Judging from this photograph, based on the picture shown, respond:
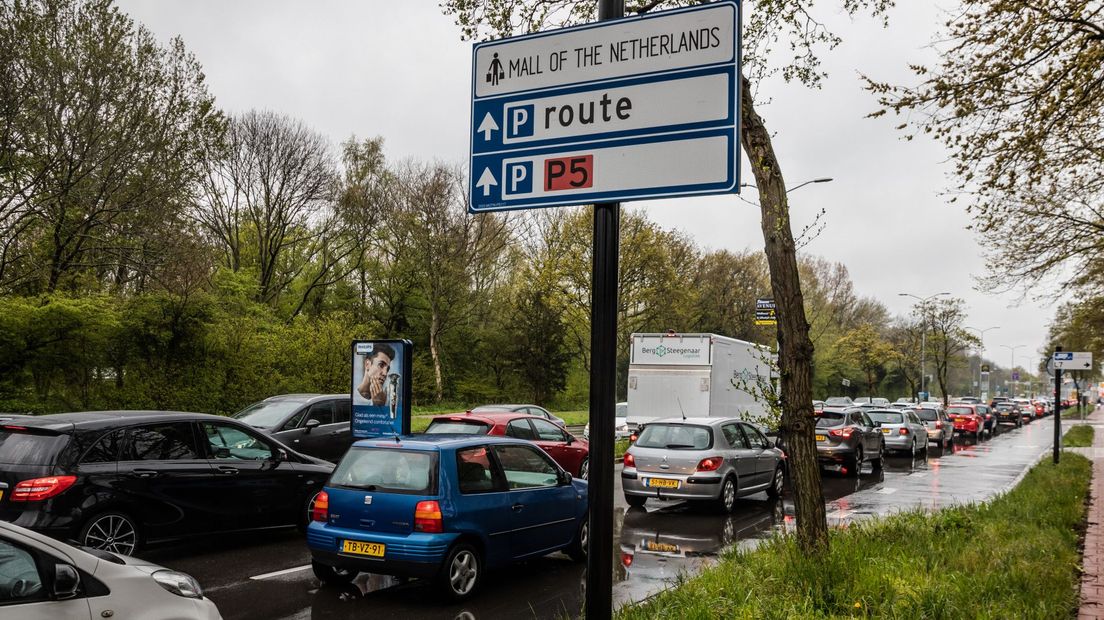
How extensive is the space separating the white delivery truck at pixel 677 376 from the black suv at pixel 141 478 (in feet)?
46.6

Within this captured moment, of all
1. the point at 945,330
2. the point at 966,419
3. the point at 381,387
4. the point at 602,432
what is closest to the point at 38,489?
the point at 381,387

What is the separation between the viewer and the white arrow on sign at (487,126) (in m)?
4.07

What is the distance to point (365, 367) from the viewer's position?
1373cm

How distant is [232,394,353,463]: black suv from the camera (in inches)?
596

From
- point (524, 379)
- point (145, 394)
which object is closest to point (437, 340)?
point (524, 379)

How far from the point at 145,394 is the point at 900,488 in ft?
60.1

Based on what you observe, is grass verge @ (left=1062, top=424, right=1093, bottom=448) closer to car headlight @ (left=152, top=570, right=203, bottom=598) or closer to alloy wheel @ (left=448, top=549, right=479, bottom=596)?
alloy wheel @ (left=448, top=549, right=479, bottom=596)

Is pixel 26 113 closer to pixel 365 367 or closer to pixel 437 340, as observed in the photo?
pixel 365 367

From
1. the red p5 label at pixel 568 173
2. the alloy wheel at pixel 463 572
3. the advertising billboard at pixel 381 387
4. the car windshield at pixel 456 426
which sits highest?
the red p5 label at pixel 568 173

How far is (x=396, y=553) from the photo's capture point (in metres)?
7.57

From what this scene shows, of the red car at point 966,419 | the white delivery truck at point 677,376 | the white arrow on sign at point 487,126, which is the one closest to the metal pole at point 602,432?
the white arrow on sign at point 487,126

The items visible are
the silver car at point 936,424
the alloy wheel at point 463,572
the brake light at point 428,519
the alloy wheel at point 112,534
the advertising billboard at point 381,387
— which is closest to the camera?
the brake light at point 428,519

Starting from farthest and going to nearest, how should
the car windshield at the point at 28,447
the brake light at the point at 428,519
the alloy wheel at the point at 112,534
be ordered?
the alloy wheel at the point at 112,534, the car windshield at the point at 28,447, the brake light at the point at 428,519

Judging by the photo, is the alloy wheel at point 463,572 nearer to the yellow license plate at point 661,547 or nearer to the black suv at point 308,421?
the yellow license plate at point 661,547
